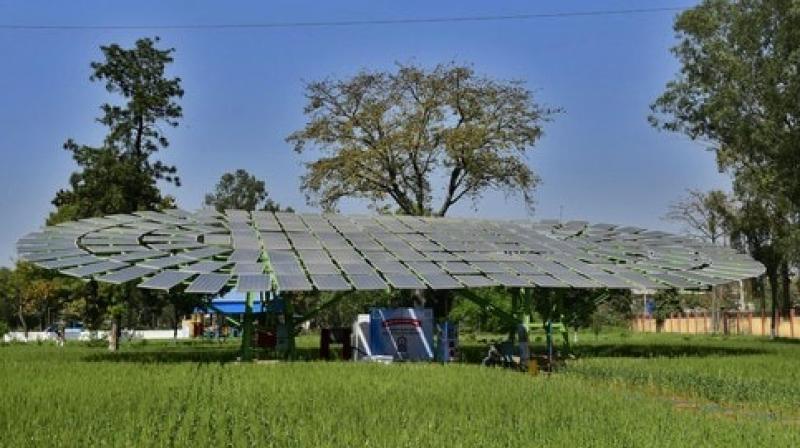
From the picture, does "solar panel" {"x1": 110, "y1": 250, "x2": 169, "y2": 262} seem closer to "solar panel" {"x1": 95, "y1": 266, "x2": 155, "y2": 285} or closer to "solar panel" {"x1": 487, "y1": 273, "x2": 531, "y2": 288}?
"solar panel" {"x1": 95, "y1": 266, "x2": 155, "y2": 285}

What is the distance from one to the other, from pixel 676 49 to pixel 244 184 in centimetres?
7455

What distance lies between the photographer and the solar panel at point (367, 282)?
23594 mm

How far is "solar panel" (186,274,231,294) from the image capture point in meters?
22.3

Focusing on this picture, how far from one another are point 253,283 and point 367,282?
10.7ft

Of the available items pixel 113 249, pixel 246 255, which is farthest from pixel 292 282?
pixel 113 249

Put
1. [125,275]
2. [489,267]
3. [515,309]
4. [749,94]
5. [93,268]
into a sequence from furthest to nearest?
1. [749,94]
2. [515,309]
3. [489,267]
4. [93,268]
5. [125,275]

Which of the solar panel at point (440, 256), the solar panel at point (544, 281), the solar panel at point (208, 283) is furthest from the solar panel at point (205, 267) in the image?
the solar panel at point (544, 281)

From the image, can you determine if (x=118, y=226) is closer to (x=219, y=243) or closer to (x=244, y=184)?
(x=219, y=243)

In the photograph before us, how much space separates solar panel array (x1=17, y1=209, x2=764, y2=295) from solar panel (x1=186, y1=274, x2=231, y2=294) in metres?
0.03

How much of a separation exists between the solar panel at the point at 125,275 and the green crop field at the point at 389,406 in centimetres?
254

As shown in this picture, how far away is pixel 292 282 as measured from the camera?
76.4ft

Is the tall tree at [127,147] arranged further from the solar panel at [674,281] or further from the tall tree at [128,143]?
the solar panel at [674,281]

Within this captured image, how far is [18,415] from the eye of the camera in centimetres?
1165

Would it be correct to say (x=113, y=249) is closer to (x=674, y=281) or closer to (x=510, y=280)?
(x=510, y=280)
